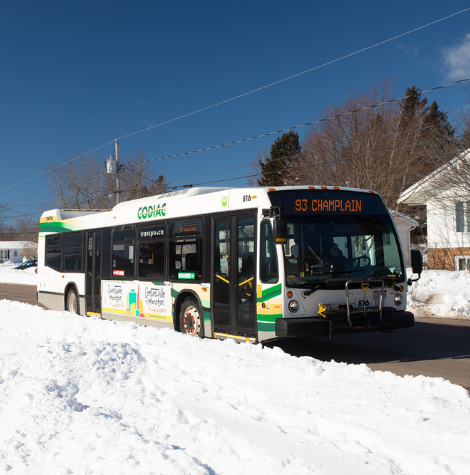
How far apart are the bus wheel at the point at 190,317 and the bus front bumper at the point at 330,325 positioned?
2509 mm

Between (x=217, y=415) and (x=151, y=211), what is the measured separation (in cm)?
763

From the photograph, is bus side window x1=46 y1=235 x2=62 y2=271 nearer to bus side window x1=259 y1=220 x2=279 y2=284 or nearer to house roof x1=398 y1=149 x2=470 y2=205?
bus side window x1=259 y1=220 x2=279 y2=284

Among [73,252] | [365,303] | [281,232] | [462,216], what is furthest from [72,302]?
[462,216]

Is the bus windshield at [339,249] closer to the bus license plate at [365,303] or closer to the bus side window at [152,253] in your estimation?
the bus license plate at [365,303]

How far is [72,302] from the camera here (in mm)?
15633

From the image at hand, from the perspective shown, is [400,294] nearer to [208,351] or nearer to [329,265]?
[329,265]

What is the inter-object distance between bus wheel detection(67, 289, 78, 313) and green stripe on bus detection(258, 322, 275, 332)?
8319mm

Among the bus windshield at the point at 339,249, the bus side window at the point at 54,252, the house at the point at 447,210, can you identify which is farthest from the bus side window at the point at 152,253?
the house at the point at 447,210

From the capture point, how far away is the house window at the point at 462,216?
84.9 ft

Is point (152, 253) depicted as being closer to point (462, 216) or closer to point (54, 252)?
point (54, 252)

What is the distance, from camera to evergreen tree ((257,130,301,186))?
172ft

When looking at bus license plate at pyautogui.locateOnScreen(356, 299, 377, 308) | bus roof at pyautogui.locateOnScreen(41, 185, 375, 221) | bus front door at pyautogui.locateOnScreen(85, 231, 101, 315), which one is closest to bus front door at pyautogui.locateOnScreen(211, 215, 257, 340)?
bus roof at pyautogui.locateOnScreen(41, 185, 375, 221)

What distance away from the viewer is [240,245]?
9.12 meters

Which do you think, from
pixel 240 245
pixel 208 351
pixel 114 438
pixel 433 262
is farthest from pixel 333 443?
pixel 433 262
